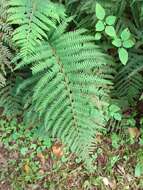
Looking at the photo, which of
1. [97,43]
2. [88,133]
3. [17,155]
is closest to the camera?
[88,133]

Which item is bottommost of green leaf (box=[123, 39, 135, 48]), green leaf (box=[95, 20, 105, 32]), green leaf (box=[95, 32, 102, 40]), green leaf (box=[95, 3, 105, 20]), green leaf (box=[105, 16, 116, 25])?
green leaf (box=[123, 39, 135, 48])

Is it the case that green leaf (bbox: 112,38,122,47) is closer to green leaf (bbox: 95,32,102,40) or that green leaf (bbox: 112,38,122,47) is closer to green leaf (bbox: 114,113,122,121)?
green leaf (bbox: 95,32,102,40)

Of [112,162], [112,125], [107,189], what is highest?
[112,125]

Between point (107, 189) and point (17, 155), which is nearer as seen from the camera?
point (107, 189)

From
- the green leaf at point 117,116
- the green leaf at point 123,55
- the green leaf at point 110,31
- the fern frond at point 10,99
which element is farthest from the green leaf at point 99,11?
the fern frond at point 10,99

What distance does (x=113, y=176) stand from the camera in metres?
3.93

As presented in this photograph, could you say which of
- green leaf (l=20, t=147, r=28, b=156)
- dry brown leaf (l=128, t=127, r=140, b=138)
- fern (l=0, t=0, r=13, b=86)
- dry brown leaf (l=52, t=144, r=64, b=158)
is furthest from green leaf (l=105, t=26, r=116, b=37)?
green leaf (l=20, t=147, r=28, b=156)

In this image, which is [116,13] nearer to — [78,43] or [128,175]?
[78,43]

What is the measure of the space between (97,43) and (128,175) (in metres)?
1.27

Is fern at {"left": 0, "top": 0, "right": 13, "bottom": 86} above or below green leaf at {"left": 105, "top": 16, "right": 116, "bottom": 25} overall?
below

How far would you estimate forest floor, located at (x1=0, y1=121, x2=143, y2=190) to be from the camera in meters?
3.92

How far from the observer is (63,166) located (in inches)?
159

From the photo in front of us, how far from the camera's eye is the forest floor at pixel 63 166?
154 inches

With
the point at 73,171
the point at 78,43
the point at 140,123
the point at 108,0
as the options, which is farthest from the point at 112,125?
the point at 108,0
